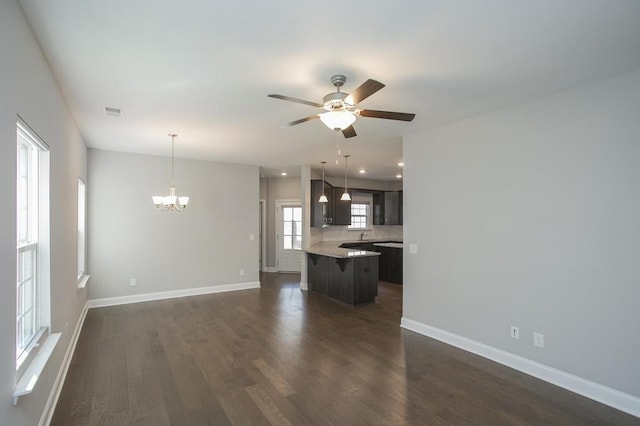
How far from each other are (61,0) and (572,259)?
13.6 feet

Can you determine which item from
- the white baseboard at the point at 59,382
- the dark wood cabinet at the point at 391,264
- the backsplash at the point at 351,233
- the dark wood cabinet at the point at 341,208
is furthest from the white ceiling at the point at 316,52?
the backsplash at the point at 351,233

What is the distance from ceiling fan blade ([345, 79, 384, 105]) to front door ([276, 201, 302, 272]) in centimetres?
659

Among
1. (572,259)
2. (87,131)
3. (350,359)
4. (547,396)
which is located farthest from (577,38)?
(87,131)

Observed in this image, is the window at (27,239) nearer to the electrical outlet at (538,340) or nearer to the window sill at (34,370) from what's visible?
the window sill at (34,370)

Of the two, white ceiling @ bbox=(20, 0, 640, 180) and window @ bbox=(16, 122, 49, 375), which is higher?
white ceiling @ bbox=(20, 0, 640, 180)

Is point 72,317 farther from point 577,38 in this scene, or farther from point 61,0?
point 577,38

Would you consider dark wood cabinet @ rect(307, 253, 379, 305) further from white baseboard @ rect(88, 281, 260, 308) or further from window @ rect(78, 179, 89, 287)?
window @ rect(78, 179, 89, 287)

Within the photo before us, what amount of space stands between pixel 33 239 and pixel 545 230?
14.3 ft

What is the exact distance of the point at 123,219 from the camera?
5539 millimetres

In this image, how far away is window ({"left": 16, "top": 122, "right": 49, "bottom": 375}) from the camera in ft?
7.36

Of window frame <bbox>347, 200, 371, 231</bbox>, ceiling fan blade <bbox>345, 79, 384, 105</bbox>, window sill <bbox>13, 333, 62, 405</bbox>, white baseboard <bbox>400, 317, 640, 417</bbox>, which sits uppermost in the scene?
ceiling fan blade <bbox>345, 79, 384, 105</bbox>

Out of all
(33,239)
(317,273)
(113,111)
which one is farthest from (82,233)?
(317,273)

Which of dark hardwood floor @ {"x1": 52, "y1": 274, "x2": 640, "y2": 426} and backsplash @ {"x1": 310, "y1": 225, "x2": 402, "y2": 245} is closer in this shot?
dark hardwood floor @ {"x1": 52, "y1": 274, "x2": 640, "y2": 426}

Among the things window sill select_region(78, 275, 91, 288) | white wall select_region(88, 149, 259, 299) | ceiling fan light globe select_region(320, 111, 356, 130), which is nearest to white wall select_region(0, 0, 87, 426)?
window sill select_region(78, 275, 91, 288)
